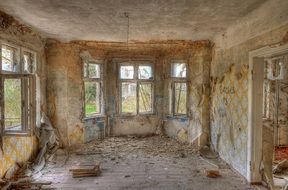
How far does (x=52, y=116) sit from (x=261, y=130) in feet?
14.9

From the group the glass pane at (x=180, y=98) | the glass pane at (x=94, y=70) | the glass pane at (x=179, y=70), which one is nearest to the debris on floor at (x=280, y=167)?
the glass pane at (x=180, y=98)

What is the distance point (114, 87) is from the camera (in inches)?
252

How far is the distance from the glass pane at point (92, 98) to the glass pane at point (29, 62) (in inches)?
63.0

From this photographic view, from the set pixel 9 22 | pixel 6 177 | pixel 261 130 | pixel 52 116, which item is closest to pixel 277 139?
pixel 261 130

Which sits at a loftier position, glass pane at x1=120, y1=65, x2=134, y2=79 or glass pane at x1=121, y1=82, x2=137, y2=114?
glass pane at x1=120, y1=65, x2=134, y2=79

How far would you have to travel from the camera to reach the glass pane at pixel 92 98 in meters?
6.06

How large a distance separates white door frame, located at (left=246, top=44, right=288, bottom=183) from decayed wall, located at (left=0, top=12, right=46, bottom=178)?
386 centimetres

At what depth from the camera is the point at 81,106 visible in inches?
224

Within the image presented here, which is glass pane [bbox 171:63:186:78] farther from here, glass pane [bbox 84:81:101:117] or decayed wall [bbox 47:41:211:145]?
glass pane [bbox 84:81:101:117]

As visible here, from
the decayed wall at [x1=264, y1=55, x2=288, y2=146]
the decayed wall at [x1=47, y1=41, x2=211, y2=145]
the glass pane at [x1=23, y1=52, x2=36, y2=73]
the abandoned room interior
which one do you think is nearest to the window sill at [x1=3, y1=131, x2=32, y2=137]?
the abandoned room interior

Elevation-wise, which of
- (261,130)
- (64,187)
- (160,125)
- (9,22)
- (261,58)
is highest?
(9,22)

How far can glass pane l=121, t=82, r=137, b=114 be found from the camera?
658 cm

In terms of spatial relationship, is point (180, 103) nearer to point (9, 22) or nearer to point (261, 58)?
point (261, 58)

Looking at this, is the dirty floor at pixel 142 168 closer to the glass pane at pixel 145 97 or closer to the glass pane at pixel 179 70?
the glass pane at pixel 145 97
